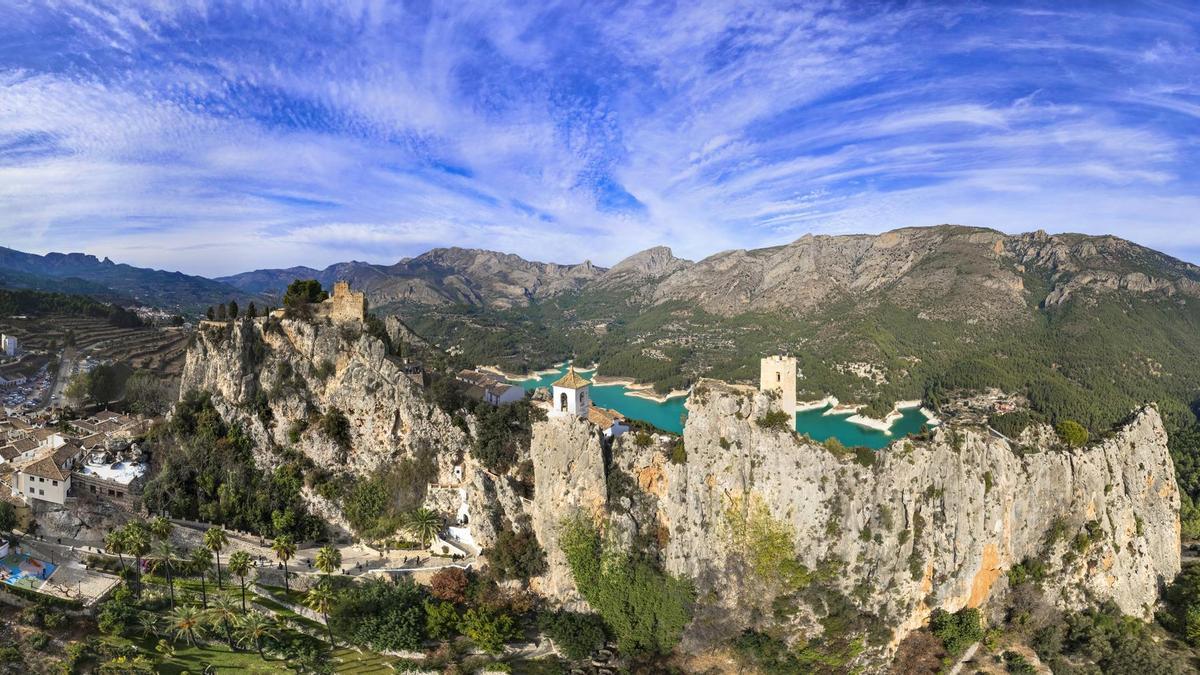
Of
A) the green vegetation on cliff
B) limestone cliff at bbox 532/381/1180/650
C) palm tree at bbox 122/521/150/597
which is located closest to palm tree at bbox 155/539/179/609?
palm tree at bbox 122/521/150/597

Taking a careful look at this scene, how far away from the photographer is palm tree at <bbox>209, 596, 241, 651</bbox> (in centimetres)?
2529

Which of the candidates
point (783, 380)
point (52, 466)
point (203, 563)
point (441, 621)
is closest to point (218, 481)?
point (52, 466)

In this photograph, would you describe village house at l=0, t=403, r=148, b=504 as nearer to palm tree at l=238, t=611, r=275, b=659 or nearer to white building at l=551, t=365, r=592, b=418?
palm tree at l=238, t=611, r=275, b=659

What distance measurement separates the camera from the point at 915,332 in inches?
4205

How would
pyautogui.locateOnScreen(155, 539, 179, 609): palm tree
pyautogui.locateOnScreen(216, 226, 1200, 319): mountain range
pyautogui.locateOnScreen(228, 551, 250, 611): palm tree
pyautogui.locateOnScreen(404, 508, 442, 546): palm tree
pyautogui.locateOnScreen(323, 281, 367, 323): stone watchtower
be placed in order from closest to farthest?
pyautogui.locateOnScreen(155, 539, 179, 609): palm tree → pyautogui.locateOnScreen(228, 551, 250, 611): palm tree → pyautogui.locateOnScreen(404, 508, 442, 546): palm tree → pyautogui.locateOnScreen(323, 281, 367, 323): stone watchtower → pyautogui.locateOnScreen(216, 226, 1200, 319): mountain range

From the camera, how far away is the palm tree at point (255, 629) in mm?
25109

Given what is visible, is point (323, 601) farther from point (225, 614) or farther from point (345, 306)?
point (345, 306)

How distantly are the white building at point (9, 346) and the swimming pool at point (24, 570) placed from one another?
3962 centimetres

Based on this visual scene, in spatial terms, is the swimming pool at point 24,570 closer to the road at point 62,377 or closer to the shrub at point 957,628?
the road at point 62,377

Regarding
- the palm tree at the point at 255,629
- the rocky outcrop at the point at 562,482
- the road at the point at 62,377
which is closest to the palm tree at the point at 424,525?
the rocky outcrop at the point at 562,482

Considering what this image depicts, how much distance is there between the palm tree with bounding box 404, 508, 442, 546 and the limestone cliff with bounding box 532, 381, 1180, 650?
655cm

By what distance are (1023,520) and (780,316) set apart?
4398 inches

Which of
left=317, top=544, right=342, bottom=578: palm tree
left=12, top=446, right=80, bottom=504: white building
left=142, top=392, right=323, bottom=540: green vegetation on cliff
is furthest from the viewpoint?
left=142, top=392, right=323, bottom=540: green vegetation on cliff

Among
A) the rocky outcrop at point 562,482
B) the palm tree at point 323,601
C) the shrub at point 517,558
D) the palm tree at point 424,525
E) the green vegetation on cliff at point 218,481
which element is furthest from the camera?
the green vegetation on cliff at point 218,481
